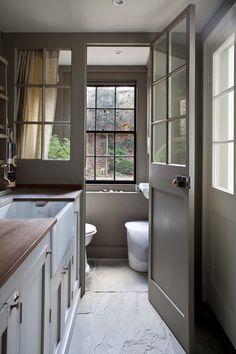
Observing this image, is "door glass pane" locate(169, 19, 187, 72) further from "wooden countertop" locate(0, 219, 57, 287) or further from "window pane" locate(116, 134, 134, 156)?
"window pane" locate(116, 134, 134, 156)

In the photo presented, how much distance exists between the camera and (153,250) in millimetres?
2322

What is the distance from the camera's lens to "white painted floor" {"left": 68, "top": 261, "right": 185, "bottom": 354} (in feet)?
5.98

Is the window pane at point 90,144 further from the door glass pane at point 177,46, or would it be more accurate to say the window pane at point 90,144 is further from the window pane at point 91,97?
the door glass pane at point 177,46

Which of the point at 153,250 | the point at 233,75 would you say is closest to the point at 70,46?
the point at 233,75

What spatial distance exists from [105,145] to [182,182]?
204 cm

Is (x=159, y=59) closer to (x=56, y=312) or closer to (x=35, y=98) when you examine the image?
(x=35, y=98)

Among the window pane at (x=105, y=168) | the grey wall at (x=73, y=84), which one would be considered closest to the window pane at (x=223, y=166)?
the grey wall at (x=73, y=84)

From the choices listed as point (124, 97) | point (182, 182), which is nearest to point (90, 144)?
point (124, 97)

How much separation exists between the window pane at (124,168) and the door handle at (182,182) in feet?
5.97

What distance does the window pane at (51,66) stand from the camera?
8.14ft

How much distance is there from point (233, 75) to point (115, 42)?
1.04 meters

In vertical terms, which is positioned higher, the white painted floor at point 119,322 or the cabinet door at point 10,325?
the cabinet door at point 10,325

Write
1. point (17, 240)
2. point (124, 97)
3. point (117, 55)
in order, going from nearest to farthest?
point (17, 240)
point (117, 55)
point (124, 97)

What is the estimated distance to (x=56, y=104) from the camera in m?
2.83
